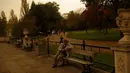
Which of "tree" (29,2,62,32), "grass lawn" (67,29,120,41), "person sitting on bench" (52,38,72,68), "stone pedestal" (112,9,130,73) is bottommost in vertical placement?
"grass lawn" (67,29,120,41)

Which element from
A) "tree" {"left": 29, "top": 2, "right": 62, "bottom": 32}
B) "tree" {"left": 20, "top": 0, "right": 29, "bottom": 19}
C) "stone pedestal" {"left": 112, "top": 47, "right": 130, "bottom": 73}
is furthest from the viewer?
"tree" {"left": 20, "top": 0, "right": 29, "bottom": 19}

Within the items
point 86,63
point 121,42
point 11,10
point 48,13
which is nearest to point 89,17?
point 48,13

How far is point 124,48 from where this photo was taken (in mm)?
5430

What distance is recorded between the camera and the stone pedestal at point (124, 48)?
5.45 meters

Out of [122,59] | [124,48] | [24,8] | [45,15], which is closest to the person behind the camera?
[124,48]

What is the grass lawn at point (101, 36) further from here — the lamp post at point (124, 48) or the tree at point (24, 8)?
the lamp post at point (124, 48)

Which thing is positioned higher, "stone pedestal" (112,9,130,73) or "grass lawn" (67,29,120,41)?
"stone pedestal" (112,9,130,73)

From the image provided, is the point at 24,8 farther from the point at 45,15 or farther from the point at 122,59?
the point at 122,59

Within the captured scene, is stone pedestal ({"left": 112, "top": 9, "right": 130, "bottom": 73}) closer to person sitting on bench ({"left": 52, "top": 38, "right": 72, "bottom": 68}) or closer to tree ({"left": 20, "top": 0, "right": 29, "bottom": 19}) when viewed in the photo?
person sitting on bench ({"left": 52, "top": 38, "right": 72, "bottom": 68})

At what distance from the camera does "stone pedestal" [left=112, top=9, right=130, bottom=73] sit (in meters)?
5.45

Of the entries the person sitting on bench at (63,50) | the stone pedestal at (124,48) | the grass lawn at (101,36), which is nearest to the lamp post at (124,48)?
the stone pedestal at (124,48)

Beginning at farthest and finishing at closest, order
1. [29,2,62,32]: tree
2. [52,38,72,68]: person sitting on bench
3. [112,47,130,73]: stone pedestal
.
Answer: [29,2,62,32]: tree
[52,38,72,68]: person sitting on bench
[112,47,130,73]: stone pedestal

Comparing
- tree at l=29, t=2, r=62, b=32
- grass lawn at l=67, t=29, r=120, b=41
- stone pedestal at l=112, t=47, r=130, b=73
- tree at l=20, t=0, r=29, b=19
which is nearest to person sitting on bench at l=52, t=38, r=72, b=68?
stone pedestal at l=112, t=47, r=130, b=73

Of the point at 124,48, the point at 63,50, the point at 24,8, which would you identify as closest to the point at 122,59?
the point at 124,48
